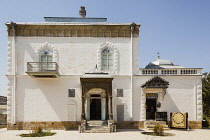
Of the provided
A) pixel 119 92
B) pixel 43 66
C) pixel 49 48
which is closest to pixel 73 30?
pixel 49 48

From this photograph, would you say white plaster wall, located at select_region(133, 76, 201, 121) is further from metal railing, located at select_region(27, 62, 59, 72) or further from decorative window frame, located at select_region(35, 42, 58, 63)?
decorative window frame, located at select_region(35, 42, 58, 63)

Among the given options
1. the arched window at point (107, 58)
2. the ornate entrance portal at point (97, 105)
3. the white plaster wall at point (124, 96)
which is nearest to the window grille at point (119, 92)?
the white plaster wall at point (124, 96)

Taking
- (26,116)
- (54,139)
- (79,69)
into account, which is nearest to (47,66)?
(79,69)

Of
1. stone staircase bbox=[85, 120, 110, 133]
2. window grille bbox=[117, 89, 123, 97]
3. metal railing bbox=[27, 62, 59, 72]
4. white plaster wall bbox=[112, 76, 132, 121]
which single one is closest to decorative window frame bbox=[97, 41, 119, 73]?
white plaster wall bbox=[112, 76, 132, 121]

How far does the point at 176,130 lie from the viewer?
53.0ft

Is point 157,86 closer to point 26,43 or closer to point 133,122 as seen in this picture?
point 133,122

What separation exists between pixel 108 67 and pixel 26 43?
7040mm

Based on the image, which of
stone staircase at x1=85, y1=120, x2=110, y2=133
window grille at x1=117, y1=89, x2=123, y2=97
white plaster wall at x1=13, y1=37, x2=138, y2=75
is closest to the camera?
stone staircase at x1=85, y1=120, x2=110, y2=133

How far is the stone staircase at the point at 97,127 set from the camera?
15.1 m

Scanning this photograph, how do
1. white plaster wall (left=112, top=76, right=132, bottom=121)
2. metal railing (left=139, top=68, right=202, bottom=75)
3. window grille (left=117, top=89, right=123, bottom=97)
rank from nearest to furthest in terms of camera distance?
white plaster wall (left=112, top=76, right=132, bottom=121) < window grille (left=117, top=89, right=123, bottom=97) < metal railing (left=139, top=68, right=202, bottom=75)

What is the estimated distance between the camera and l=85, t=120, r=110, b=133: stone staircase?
15113 mm

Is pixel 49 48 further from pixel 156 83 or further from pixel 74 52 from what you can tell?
pixel 156 83

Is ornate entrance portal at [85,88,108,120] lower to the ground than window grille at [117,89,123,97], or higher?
lower

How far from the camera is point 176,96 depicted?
17.3m
